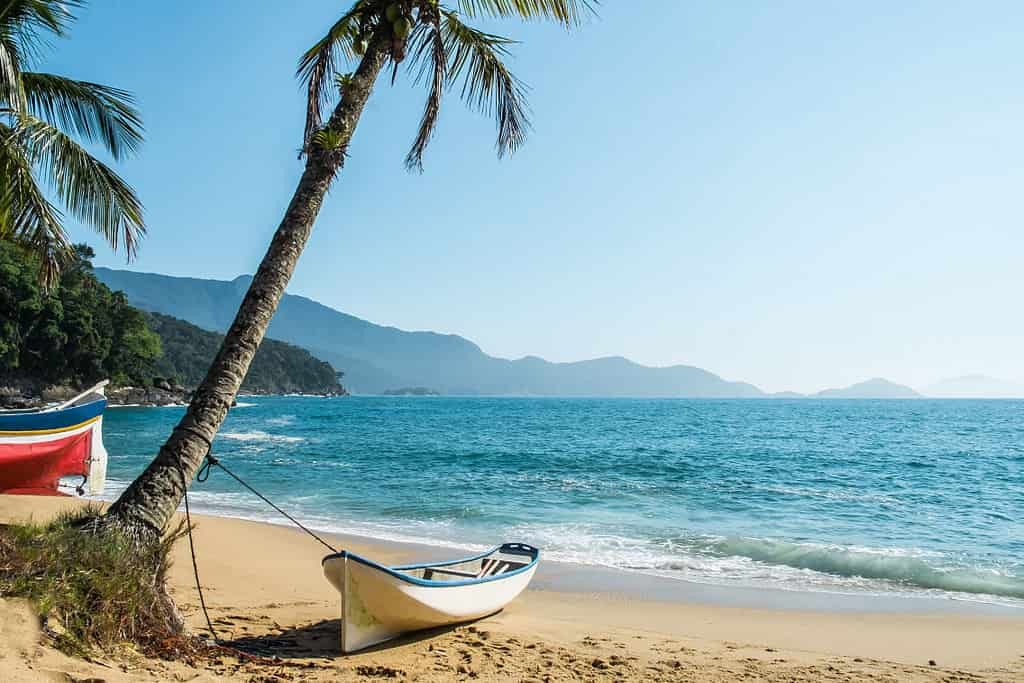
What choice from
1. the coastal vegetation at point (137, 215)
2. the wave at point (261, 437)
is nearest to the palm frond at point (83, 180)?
the coastal vegetation at point (137, 215)

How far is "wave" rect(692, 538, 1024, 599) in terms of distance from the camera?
10.9 meters

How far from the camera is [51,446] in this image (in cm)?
1338

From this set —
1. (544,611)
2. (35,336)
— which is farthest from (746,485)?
(35,336)

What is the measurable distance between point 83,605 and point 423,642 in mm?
3216

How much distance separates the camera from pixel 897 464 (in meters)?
30.0

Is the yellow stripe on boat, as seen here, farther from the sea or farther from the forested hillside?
the forested hillside

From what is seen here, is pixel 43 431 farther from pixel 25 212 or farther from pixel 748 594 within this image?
pixel 748 594

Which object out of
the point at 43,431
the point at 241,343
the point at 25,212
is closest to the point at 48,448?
the point at 43,431

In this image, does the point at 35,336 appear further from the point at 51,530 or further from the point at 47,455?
the point at 51,530

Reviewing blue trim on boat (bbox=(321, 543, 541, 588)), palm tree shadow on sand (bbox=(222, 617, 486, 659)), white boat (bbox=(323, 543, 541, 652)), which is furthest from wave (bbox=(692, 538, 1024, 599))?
palm tree shadow on sand (bbox=(222, 617, 486, 659))

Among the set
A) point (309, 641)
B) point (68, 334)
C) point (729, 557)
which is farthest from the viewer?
point (68, 334)

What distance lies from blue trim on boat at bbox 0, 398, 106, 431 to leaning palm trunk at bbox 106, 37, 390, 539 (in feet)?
28.8

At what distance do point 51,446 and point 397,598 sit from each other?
10.6 metres

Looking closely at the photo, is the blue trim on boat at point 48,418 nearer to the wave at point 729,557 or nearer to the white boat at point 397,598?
the wave at point 729,557
